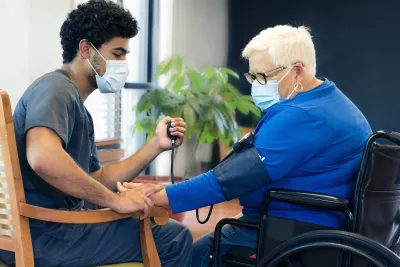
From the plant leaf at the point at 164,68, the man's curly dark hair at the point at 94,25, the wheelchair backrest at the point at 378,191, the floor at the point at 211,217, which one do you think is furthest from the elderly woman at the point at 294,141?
the plant leaf at the point at 164,68

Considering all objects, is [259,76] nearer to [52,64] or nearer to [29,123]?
[29,123]

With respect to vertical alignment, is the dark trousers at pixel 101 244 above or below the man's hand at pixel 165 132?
below

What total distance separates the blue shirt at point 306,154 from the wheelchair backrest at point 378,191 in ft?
0.36

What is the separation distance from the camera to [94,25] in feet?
6.54

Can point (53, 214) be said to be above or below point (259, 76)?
below

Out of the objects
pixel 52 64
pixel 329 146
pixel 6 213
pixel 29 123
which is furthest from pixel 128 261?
pixel 52 64

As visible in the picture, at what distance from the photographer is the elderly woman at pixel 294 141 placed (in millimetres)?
1711

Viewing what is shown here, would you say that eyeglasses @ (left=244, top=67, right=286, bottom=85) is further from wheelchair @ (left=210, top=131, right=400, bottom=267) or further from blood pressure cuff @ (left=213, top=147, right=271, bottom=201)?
wheelchair @ (left=210, top=131, right=400, bottom=267)

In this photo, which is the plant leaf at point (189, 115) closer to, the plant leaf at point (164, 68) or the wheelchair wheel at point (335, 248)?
the plant leaf at point (164, 68)

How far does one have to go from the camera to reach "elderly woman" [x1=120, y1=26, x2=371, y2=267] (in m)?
1.71

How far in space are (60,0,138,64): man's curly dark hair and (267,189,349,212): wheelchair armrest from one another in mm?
819

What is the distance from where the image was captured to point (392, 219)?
5.56 feet

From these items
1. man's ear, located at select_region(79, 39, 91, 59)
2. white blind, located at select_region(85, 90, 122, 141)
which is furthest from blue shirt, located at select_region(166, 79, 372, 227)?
white blind, located at select_region(85, 90, 122, 141)

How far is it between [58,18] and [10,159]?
5.55 ft
